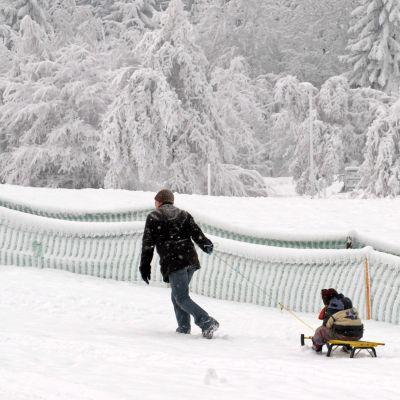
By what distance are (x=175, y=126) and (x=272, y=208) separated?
42.9 ft

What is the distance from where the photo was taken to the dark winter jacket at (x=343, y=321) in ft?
23.0

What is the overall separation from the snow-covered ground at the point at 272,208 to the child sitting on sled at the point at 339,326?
6.60 meters

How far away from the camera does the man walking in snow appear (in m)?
7.50

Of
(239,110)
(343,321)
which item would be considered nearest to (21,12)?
(239,110)

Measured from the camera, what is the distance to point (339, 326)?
7.00m

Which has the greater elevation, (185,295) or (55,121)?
(55,121)

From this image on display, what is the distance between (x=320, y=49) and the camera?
1948 inches

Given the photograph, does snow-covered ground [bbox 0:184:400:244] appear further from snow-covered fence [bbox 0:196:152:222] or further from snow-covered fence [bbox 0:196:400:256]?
snow-covered fence [bbox 0:196:400:256]

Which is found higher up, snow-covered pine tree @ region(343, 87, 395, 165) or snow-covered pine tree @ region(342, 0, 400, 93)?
snow-covered pine tree @ region(342, 0, 400, 93)

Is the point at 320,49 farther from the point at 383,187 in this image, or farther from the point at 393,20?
the point at 383,187

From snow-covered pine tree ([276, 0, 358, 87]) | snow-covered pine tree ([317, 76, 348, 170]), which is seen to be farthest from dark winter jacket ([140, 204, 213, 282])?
snow-covered pine tree ([276, 0, 358, 87])

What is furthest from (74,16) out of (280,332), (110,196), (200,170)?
(280,332)

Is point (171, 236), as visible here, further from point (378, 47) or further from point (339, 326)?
point (378, 47)

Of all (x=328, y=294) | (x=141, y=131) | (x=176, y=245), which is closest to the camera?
(x=328, y=294)
